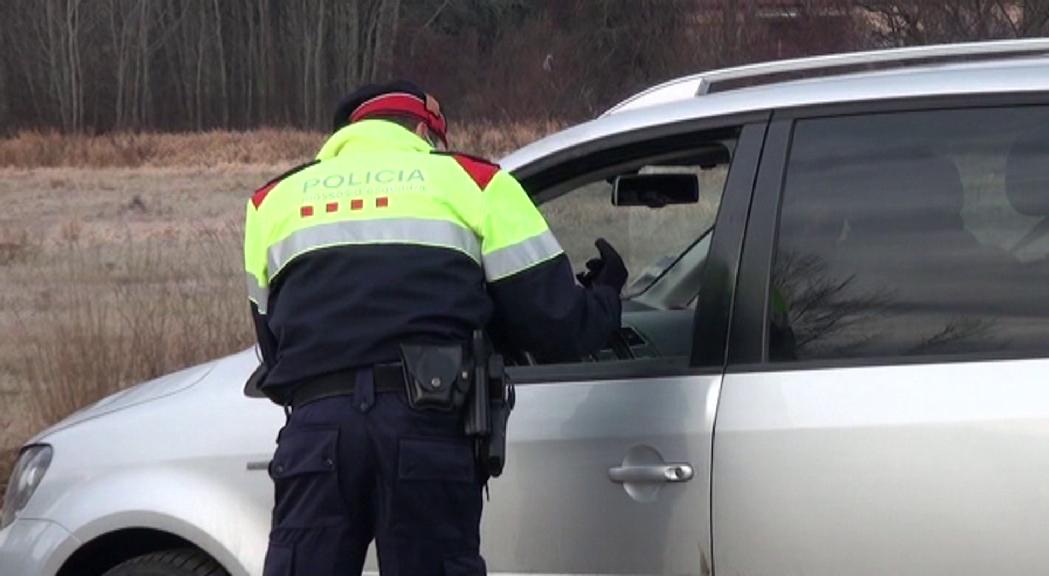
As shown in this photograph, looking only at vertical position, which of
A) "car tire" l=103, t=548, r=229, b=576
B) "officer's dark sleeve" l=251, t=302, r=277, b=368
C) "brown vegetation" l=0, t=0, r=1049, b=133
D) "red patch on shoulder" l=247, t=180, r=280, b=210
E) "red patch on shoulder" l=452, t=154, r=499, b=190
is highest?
"brown vegetation" l=0, t=0, r=1049, b=133

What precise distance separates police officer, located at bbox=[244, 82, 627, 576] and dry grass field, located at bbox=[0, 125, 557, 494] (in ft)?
13.8

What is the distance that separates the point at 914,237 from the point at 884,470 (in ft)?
1.61

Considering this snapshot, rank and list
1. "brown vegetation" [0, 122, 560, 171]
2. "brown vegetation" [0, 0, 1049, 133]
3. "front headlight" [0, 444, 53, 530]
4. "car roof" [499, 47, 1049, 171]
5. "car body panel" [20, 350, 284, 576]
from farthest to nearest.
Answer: "brown vegetation" [0, 0, 1049, 133], "brown vegetation" [0, 122, 560, 171], "front headlight" [0, 444, 53, 530], "car body panel" [20, 350, 284, 576], "car roof" [499, 47, 1049, 171]

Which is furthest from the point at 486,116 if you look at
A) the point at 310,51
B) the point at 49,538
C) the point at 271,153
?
the point at 49,538

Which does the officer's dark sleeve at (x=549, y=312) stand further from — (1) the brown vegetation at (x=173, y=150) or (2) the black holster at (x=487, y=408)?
(1) the brown vegetation at (x=173, y=150)

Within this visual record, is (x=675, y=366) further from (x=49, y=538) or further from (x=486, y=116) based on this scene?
(x=486, y=116)

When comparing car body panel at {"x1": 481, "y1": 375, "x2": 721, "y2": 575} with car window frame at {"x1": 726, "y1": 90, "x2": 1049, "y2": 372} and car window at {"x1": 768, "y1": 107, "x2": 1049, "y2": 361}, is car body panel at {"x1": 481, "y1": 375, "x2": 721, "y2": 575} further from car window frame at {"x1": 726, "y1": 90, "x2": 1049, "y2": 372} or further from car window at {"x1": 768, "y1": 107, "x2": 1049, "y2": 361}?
car window at {"x1": 768, "y1": 107, "x2": 1049, "y2": 361}

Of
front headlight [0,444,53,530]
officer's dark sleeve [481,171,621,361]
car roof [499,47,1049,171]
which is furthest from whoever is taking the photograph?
front headlight [0,444,53,530]

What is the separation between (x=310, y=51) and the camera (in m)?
59.9

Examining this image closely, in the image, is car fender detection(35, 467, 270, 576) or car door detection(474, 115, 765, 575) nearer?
car door detection(474, 115, 765, 575)

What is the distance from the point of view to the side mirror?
378 cm

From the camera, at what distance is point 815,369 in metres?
3.20

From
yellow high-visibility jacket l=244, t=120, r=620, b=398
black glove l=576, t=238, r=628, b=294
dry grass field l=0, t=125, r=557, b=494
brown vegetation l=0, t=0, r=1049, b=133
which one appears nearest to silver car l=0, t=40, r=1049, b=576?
black glove l=576, t=238, r=628, b=294

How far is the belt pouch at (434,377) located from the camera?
9.73ft
